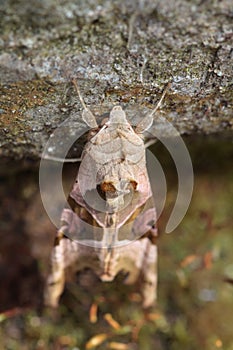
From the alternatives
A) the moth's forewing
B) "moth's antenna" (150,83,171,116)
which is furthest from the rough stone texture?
the moth's forewing

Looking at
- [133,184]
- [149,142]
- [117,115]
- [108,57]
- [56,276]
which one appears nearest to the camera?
[108,57]

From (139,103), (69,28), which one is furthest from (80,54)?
(139,103)

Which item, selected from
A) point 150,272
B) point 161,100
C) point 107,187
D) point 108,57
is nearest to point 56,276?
point 150,272

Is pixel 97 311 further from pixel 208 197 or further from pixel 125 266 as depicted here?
pixel 208 197

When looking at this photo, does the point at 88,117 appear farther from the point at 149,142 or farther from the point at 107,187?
the point at 149,142

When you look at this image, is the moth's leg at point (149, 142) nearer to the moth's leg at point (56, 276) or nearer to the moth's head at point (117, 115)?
the moth's head at point (117, 115)

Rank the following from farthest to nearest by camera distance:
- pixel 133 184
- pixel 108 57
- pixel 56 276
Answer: pixel 56 276 → pixel 133 184 → pixel 108 57
